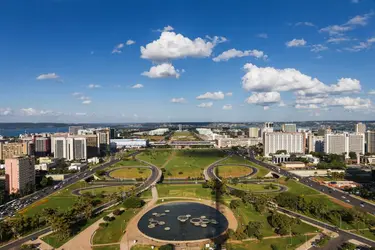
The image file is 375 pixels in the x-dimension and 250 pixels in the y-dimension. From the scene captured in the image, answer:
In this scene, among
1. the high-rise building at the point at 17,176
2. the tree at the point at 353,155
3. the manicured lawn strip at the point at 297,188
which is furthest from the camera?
the tree at the point at 353,155

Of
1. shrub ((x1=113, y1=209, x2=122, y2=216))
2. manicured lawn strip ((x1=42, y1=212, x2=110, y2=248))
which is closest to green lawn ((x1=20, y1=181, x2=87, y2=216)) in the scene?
manicured lawn strip ((x1=42, y1=212, x2=110, y2=248))

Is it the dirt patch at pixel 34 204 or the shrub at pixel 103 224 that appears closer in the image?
the shrub at pixel 103 224

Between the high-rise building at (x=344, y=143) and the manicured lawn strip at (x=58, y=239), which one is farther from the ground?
the high-rise building at (x=344, y=143)

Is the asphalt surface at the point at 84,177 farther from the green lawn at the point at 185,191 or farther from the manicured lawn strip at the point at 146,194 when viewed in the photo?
the green lawn at the point at 185,191

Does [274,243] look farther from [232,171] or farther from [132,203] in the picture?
[232,171]

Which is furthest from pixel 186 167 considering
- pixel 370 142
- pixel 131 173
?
pixel 370 142

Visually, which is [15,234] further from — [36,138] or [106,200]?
[36,138]

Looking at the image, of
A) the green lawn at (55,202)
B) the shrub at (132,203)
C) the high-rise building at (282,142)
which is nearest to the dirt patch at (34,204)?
the green lawn at (55,202)
